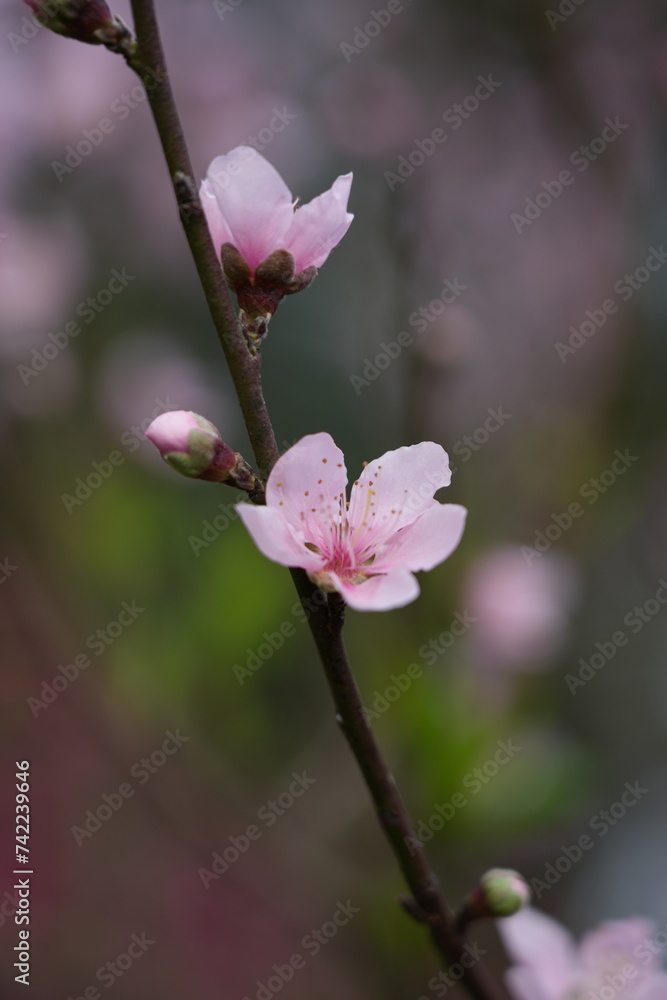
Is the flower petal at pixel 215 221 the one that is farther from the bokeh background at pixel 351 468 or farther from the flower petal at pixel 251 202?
the bokeh background at pixel 351 468

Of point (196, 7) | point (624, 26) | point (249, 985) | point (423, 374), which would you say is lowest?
point (249, 985)

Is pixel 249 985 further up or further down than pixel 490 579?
further down

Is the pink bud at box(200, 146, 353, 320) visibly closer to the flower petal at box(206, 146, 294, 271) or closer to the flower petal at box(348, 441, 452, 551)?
the flower petal at box(206, 146, 294, 271)

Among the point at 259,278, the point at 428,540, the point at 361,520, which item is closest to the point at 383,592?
the point at 428,540

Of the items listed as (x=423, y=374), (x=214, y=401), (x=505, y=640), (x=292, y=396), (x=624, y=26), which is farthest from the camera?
(x=292, y=396)

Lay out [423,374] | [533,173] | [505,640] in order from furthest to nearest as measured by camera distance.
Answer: [533,173]
[505,640]
[423,374]

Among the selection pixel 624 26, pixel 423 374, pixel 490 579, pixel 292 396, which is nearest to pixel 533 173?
pixel 624 26

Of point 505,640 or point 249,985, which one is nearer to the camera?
point 505,640

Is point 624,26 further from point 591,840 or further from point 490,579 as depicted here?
point 591,840
